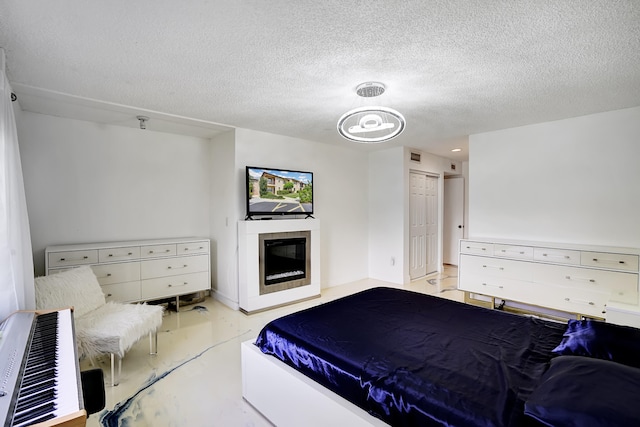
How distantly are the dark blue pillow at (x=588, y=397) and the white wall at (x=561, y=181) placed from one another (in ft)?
9.62

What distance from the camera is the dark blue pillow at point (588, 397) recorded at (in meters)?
1.00

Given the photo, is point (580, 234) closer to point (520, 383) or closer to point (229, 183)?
point (520, 383)

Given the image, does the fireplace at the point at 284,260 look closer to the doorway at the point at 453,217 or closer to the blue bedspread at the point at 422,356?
the blue bedspread at the point at 422,356

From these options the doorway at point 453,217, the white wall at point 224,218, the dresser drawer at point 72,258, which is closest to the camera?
the dresser drawer at point 72,258

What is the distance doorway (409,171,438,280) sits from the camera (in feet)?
18.0

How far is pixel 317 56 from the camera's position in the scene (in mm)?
2098

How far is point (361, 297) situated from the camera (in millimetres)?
2725

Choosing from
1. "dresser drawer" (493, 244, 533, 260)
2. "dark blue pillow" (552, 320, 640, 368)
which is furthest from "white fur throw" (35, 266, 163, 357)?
"dresser drawer" (493, 244, 533, 260)

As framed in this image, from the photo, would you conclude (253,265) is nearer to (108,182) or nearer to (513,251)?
(108,182)

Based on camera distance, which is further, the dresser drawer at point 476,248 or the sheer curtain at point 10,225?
the dresser drawer at point 476,248

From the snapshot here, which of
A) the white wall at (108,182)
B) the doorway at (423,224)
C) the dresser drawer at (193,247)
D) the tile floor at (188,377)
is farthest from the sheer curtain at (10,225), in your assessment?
the doorway at (423,224)

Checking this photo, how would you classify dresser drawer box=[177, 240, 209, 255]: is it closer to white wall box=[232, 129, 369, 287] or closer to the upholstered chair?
white wall box=[232, 129, 369, 287]

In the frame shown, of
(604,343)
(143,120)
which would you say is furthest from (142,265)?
(604,343)

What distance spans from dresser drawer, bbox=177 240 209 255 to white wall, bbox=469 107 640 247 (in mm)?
3768
